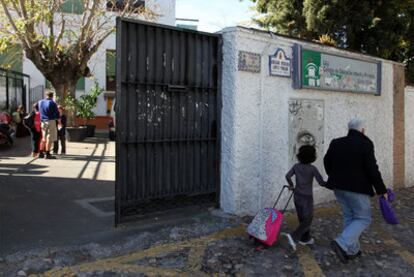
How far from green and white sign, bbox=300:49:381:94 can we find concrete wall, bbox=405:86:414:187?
1.70 meters

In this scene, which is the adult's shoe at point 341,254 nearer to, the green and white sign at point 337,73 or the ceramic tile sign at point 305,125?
the ceramic tile sign at point 305,125

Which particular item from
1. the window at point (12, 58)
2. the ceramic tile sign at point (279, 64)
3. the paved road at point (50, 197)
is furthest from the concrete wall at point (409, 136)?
the window at point (12, 58)

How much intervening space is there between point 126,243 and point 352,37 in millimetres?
11858

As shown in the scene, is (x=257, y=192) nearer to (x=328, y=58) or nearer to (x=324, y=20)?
(x=328, y=58)

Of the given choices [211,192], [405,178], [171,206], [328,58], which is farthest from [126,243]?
[405,178]

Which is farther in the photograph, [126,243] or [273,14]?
[273,14]

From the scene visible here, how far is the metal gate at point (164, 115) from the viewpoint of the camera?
5.55 meters

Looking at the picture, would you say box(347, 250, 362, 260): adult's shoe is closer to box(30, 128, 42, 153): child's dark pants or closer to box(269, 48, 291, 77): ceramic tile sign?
box(269, 48, 291, 77): ceramic tile sign

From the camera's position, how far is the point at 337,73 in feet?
25.4

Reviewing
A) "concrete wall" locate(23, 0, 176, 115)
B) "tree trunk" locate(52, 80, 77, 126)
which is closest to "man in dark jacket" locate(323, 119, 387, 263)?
"tree trunk" locate(52, 80, 77, 126)

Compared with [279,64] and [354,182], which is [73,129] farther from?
Result: [354,182]

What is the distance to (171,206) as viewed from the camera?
20.3ft

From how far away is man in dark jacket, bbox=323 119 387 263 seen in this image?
492cm

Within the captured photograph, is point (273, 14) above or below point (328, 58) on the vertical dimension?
above
